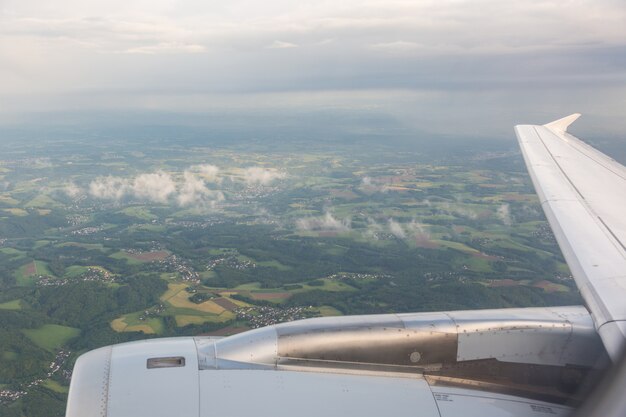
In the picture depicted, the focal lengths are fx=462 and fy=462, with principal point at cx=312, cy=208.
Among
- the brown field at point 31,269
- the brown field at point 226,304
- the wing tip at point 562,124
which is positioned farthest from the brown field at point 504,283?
the brown field at point 31,269

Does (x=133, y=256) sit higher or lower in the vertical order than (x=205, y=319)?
lower

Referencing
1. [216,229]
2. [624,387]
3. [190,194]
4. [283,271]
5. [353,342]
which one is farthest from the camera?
[190,194]

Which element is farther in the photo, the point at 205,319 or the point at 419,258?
the point at 419,258

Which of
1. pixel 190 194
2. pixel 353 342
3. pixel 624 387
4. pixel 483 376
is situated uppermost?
pixel 624 387

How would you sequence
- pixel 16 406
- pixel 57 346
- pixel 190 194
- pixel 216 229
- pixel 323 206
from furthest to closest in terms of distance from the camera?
1. pixel 190 194
2. pixel 323 206
3. pixel 216 229
4. pixel 57 346
5. pixel 16 406

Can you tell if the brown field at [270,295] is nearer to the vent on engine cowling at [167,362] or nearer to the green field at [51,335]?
the green field at [51,335]

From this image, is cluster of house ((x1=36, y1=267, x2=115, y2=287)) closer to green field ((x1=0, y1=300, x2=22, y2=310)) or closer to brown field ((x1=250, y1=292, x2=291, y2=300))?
green field ((x1=0, y1=300, x2=22, y2=310))

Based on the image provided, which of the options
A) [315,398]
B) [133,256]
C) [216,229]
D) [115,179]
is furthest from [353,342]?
[115,179]

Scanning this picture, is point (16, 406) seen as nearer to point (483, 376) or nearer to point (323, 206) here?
point (483, 376)
